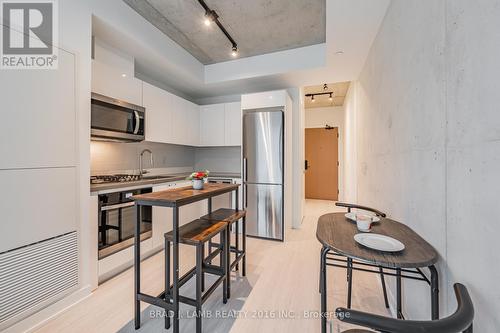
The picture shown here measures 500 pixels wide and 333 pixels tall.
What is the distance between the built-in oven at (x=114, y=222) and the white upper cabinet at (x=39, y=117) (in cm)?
51

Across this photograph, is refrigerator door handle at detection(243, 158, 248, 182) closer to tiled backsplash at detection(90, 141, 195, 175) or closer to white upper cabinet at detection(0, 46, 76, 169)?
tiled backsplash at detection(90, 141, 195, 175)

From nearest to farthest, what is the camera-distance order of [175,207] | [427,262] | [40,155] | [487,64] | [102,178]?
[487,64], [427,262], [175,207], [40,155], [102,178]

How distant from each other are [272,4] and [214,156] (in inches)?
111

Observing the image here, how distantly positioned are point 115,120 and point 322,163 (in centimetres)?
570

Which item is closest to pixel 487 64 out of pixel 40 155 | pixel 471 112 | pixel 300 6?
pixel 471 112

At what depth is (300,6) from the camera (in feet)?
7.27

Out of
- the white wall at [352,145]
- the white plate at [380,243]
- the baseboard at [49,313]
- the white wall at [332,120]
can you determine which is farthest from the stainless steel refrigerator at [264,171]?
the white wall at [332,120]

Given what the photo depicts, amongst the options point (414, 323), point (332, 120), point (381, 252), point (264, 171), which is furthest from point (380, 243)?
point (332, 120)

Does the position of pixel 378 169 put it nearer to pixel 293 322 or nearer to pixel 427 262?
pixel 427 262

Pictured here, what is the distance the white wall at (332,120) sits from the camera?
5.86 meters

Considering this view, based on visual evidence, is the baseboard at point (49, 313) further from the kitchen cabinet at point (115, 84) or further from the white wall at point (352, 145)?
the white wall at point (352, 145)

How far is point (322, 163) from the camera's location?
21.3ft

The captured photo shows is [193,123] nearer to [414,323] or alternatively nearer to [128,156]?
[128,156]

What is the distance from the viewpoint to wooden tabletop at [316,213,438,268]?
0.90 metres
